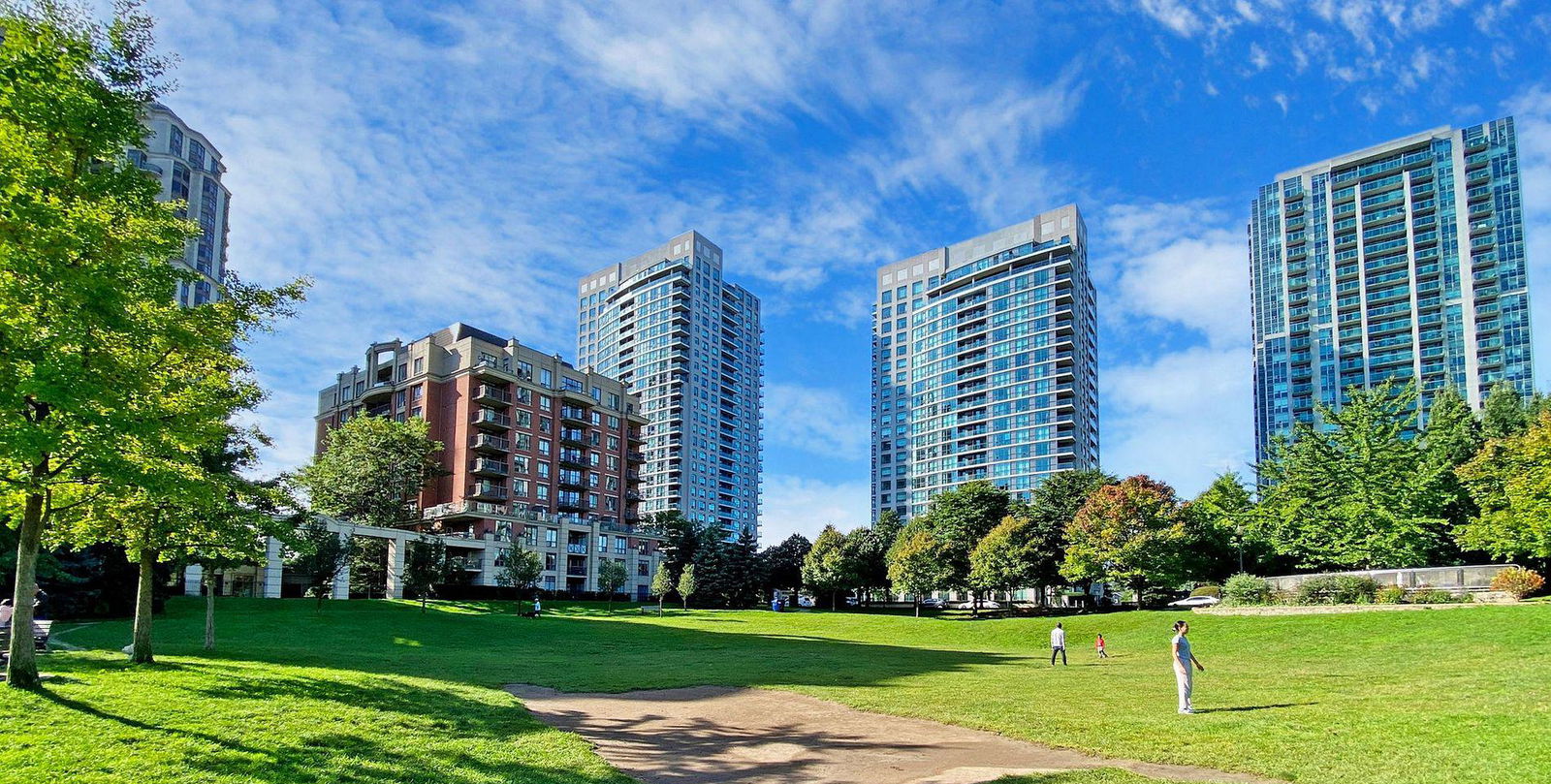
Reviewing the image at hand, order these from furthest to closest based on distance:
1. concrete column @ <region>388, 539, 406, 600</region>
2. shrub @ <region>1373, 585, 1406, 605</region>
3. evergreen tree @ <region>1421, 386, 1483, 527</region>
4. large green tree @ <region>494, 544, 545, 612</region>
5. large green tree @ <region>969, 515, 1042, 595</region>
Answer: concrete column @ <region>388, 539, 406, 600</region> → large green tree @ <region>494, 544, 545, 612</region> → large green tree @ <region>969, 515, 1042, 595</region> → evergreen tree @ <region>1421, 386, 1483, 527</region> → shrub @ <region>1373, 585, 1406, 605</region>

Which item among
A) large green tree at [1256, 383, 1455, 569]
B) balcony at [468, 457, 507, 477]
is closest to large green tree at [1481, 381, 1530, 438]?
large green tree at [1256, 383, 1455, 569]

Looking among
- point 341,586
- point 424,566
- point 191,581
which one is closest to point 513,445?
point 341,586

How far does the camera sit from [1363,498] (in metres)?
48.9

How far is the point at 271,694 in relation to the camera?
1557 centimetres

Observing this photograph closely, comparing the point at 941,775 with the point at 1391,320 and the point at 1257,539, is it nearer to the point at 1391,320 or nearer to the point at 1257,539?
the point at 1257,539

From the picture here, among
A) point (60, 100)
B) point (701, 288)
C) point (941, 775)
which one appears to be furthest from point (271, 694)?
point (701, 288)

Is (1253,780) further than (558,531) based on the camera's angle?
No

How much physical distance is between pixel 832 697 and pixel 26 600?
15.7m

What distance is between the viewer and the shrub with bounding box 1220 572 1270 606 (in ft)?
145

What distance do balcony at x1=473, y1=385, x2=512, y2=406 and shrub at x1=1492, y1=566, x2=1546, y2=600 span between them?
8093cm

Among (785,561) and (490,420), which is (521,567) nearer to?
(490,420)

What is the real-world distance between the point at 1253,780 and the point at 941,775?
12.6 ft

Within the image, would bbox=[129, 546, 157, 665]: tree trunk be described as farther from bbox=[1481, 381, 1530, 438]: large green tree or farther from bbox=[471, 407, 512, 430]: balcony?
bbox=[471, 407, 512, 430]: balcony

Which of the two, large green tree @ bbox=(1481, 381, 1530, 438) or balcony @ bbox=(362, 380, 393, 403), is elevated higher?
balcony @ bbox=(362, 380, 393, 403)
